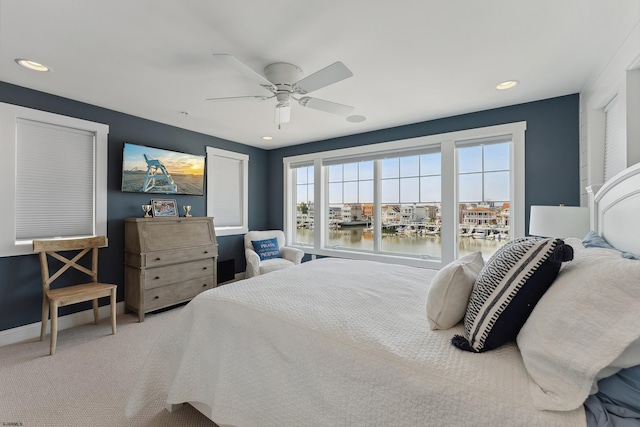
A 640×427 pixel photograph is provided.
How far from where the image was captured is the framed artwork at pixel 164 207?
146 inches

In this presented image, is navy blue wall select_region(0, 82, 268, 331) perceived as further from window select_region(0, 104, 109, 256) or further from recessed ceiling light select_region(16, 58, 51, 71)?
recessed ceiling light select_region(16, 58, 51, 71)

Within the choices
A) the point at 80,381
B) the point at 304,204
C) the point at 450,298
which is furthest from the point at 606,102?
the point at 80,381

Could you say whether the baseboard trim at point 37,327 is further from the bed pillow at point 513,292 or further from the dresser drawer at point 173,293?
the bed pillow at point 513,292

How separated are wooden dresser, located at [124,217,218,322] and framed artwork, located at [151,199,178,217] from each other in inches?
11.0

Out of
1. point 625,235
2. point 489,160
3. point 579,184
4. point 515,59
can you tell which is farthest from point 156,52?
point 579,184

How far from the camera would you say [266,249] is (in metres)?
4.48

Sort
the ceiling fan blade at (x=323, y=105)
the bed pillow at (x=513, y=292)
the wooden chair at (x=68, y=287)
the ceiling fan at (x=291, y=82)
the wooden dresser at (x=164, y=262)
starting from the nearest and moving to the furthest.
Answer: the bed pillow at (x=513, y=292), the ceiling fan at (x=291, y=82), the ceiling fan blade at (x=323, y=105), the wooden chair at (x=68, y=287), the wooden dresser at (x=164, y=262)

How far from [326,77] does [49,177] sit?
312cm

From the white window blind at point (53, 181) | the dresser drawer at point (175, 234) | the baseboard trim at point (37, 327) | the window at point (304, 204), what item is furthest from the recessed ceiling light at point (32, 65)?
the window at point (304, 204)

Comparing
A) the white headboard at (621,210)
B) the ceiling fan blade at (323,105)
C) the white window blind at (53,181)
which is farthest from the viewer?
the white window blind at (53,181)

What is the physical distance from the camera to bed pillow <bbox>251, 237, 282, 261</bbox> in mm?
4422

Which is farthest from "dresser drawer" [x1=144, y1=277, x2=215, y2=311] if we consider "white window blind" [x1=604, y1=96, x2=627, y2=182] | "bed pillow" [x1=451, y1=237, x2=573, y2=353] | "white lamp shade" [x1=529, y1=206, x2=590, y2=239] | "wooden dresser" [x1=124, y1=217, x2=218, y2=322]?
"white window blind" [x1=604, y1=96, x2=627, y2=182]

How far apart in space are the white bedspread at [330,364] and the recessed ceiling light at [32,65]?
239cm

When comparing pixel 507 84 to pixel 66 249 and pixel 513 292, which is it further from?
pixel 66 249
